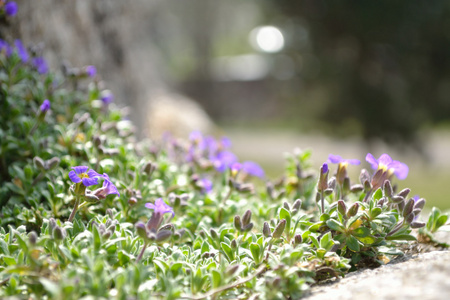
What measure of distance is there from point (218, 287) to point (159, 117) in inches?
226

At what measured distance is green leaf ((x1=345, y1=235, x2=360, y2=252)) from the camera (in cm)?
181

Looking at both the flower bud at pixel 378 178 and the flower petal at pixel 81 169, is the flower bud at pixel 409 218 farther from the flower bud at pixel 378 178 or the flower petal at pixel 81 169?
the flower petal at pixel 81 169

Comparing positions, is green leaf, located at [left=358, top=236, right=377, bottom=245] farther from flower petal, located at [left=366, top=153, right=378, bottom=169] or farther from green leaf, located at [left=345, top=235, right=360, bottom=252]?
flower petal, located at [left=366, top=153, right=378, bottom=169]

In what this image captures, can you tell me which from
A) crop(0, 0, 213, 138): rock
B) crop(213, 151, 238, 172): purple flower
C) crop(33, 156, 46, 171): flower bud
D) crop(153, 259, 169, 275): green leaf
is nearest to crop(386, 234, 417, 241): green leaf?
crop(153, 259, 169, 275): green leaf

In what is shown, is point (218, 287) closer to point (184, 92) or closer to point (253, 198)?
point (253, 198)

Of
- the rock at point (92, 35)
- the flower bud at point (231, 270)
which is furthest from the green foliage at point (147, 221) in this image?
the rock at point (92, 35)

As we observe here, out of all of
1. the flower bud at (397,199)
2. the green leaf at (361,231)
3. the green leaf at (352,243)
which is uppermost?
the flower bud at (397,199)

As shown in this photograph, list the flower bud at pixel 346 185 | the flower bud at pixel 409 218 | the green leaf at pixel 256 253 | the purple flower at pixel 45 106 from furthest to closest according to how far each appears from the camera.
Result: the purple flower at pixel 45 106 < the flower bud at pixel 346 185 < the flower bud at pixel 409 218 < the green leaf at pixel 256 253

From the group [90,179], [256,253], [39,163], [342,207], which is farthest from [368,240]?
[39,163]

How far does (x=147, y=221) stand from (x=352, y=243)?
0.88 meters

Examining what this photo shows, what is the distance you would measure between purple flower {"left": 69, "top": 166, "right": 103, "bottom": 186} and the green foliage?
60 millimetres

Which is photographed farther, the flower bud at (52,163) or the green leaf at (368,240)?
the flower bud at (52,163)

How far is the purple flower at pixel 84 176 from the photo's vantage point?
1.70 metres

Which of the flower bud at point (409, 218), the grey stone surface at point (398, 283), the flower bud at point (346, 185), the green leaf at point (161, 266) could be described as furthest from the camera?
the flower bud at point (346, 185)
